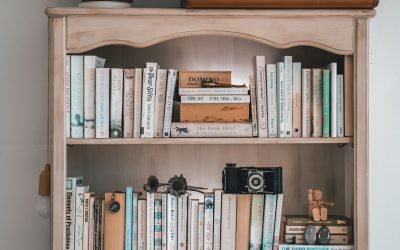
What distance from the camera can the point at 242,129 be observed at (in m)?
1.95

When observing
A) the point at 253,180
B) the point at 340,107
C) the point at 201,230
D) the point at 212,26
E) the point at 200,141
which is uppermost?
the point at 212,26

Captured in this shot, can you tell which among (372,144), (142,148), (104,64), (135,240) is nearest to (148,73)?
(104,64)

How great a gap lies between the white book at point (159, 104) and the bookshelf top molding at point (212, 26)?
0.12 meters

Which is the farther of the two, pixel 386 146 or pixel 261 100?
pixel 386 146

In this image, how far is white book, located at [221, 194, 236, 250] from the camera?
77.1 inches

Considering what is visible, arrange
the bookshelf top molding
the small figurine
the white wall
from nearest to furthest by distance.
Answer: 1. the bookshelf top molding
2. the small figurine
3. the white wall

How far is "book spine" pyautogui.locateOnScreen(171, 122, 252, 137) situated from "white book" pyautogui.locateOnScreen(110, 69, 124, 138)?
0.53 feet

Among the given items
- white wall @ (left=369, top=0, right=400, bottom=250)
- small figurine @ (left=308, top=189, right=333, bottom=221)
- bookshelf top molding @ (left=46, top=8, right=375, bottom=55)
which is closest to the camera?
bookshelf top molding @ (left=46, top=8, right=375, bottom=55)

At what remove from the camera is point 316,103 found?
1970 mm

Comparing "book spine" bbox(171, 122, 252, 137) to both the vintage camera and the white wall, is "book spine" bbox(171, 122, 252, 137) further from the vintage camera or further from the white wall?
the white wall

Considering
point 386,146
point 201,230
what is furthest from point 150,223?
point 386,146

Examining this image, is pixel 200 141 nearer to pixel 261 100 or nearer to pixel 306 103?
pixel 261 100

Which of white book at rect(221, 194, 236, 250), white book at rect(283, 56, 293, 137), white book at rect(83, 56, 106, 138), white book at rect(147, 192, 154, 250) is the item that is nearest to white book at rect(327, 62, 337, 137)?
white book at rect(283, 56, 293, 137)

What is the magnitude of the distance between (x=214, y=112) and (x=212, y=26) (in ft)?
0.85
